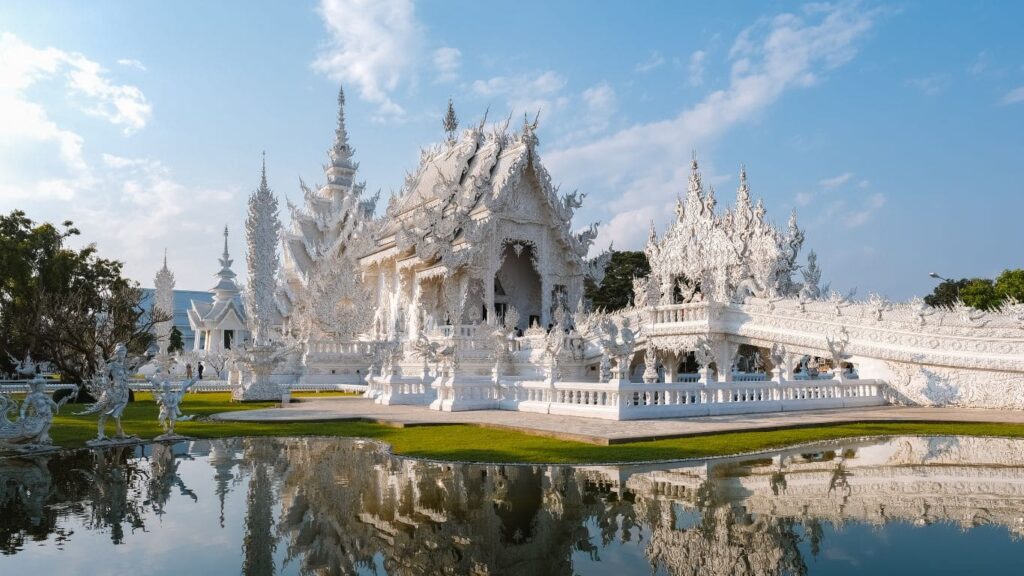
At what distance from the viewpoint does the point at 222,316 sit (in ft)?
143

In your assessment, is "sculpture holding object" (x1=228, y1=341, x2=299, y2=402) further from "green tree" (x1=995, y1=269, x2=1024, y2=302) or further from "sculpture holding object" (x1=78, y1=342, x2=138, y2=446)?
"green tree" (x1=995, y1=269, x2=1024, y2=302)

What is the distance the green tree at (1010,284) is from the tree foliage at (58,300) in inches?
1441

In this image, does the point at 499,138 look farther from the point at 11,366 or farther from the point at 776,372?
the point at 11,366

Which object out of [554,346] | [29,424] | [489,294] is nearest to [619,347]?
[554,346]

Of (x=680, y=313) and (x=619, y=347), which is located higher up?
(x=680, y=313)

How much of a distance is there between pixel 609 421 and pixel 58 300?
19932 millimetres

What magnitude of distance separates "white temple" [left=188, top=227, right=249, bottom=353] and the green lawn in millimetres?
30744

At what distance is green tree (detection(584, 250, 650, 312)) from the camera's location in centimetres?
4319

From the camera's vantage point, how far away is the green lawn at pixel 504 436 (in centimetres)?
841

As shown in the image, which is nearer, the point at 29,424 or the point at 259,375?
the point at 29,424

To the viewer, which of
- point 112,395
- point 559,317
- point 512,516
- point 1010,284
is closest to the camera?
point 512,516

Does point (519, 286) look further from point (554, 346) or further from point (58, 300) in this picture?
point (58, 300)

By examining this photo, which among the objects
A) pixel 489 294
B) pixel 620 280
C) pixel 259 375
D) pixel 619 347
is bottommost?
pixel 259 375

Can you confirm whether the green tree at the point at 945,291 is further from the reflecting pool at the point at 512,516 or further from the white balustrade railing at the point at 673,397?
the reflecting pool at the point at 512,516
